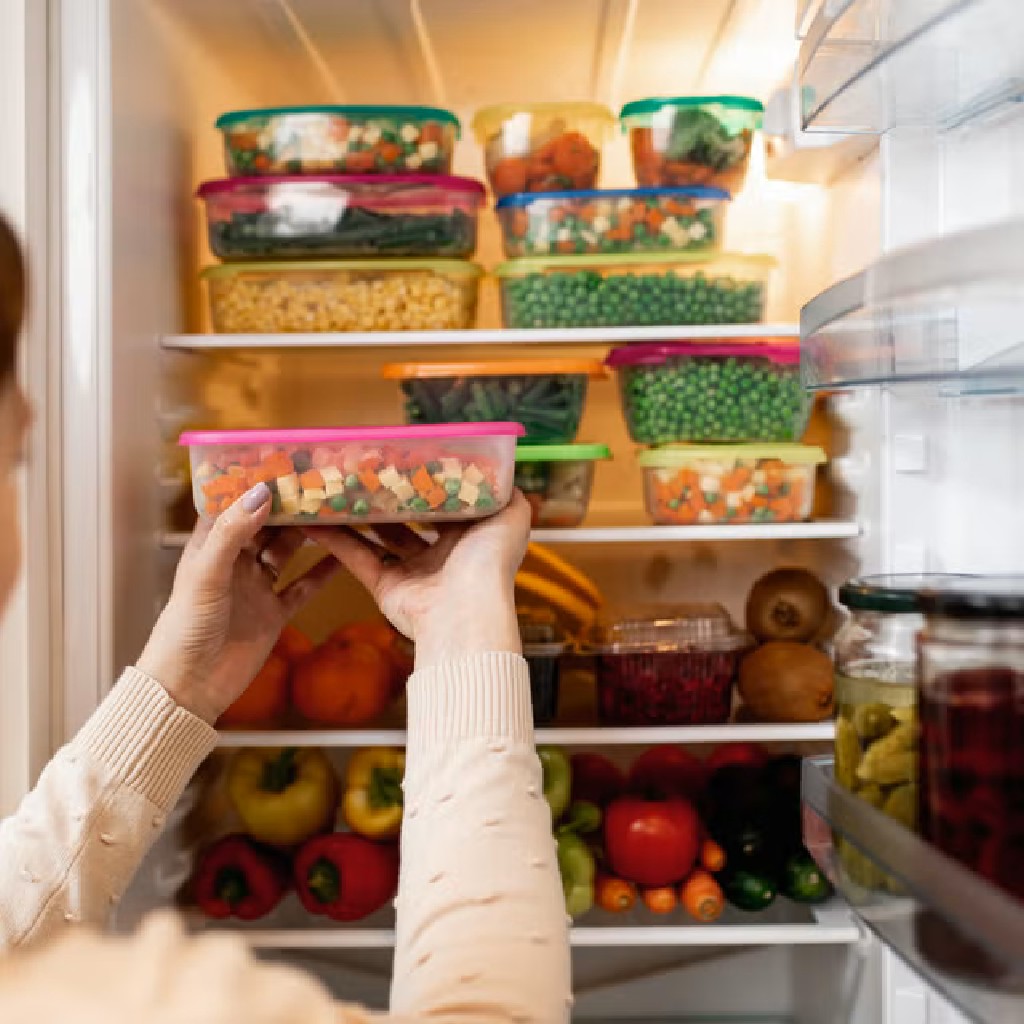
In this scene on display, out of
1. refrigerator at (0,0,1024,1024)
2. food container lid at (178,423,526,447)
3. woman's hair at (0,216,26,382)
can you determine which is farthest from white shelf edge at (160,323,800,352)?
woman's hair at (0,216,26,382)

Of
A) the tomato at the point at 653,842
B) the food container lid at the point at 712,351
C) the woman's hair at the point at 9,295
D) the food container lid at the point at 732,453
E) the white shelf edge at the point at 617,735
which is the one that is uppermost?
the food container lid at the point at 712,351

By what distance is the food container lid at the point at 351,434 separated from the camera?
1273mm

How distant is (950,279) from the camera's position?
2.10ft

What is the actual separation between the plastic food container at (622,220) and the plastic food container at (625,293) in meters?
0.02

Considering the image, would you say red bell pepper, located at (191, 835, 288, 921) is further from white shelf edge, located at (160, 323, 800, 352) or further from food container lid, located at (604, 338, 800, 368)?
food container lid, located at (604, 338, 800, 368)

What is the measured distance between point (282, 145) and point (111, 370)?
1.16 ft

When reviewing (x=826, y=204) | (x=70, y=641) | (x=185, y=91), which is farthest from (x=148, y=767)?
(x=826, y=204)

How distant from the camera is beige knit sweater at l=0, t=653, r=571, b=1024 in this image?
1.88 ft

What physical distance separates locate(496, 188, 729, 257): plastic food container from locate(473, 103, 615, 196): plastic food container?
1.7 inches

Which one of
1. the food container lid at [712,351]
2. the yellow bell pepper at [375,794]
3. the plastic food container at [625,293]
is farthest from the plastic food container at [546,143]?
the yellow bell pepper at [375,794]

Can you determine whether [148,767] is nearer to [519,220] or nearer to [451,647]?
[451,647]

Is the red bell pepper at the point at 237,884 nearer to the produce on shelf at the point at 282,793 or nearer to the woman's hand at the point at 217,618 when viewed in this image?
the produce on shelf at the point at 282,793

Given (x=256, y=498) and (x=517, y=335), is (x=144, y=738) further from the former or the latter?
(x=517, y=335)

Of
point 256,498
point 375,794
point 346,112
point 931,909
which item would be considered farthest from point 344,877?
point 931,909
